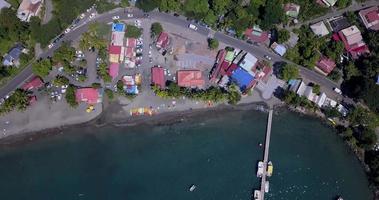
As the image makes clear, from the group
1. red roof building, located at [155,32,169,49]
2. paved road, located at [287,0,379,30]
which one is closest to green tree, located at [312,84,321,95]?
paved road, located at [287,0,379,30]

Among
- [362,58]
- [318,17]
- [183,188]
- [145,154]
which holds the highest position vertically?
[318,17]

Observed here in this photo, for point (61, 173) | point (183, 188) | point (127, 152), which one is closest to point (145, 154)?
point (127, 152)

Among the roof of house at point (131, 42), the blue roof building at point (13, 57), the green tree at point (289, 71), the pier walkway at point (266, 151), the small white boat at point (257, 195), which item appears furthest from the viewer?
the roof of house at point (131, 42)

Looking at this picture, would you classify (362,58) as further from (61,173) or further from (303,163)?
(61,173)

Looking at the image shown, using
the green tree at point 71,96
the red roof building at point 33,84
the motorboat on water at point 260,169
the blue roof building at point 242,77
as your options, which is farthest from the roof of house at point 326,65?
the red roof building at point 33,84

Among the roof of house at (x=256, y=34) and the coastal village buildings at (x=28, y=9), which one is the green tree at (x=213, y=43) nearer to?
the roof of house at (x=256, y=34)

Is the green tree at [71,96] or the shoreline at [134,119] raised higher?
the green tree at [71,96]
